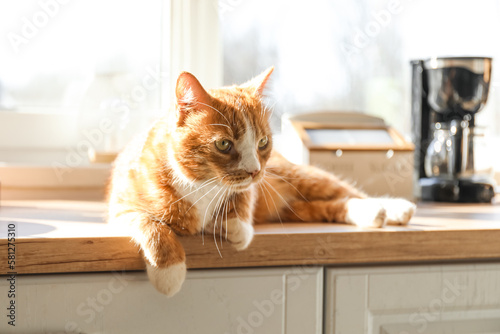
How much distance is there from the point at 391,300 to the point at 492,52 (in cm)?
122

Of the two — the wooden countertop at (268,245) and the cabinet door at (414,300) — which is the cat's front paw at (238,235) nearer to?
the wooden countertop at (268,245)

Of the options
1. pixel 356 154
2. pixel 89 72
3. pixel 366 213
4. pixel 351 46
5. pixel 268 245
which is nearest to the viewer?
pixel 268 245

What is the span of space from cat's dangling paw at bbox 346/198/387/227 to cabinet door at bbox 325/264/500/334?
9 cm

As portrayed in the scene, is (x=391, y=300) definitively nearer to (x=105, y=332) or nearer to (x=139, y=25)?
(x=105, y=332)

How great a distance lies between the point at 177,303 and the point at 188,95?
349 millimetres

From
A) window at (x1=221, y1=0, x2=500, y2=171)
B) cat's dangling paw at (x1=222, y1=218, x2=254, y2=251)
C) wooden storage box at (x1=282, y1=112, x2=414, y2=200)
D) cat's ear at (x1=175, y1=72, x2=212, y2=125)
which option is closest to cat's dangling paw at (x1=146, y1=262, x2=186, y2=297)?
cat's dangling paw at (x1=222, y1=218, x2=254, y2=251)

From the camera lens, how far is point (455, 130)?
5.17 ft

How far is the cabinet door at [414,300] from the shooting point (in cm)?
104

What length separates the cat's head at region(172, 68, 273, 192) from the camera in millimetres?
961

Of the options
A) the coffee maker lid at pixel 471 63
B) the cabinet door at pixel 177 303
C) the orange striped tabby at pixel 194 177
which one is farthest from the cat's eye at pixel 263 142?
the coffee maker lid at pixel 471 63

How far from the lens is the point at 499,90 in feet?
6.50

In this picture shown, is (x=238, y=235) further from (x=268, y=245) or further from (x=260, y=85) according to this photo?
(x=260, y=85)

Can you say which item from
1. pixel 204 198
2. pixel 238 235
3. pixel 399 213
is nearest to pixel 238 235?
pixel 238 235

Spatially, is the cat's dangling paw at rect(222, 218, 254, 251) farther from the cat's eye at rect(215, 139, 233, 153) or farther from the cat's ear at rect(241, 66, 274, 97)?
the cat's ear at rect(241, 66, 274, 97)
